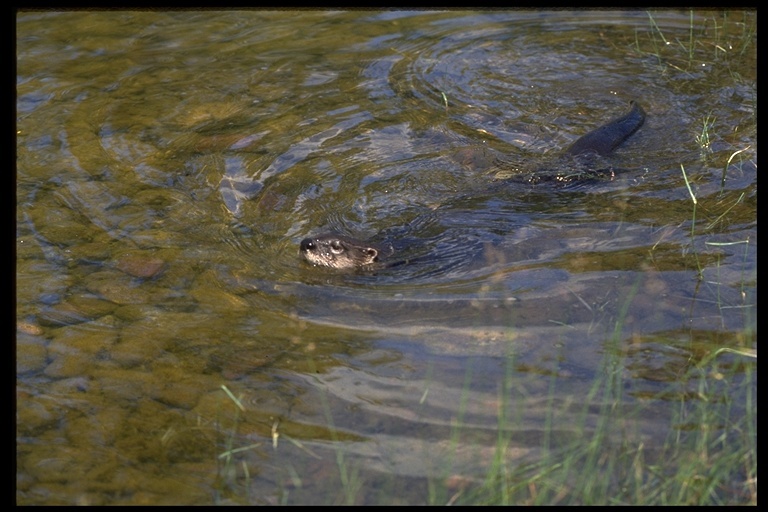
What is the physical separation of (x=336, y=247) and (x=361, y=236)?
19.7 inches

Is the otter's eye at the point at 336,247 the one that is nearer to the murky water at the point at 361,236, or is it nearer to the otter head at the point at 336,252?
the otter head at the point at 336,252

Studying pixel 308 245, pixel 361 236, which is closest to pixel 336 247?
pixel 308 245

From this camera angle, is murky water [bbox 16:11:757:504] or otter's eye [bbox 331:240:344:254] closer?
murky water [bbox 16:11:757:504]

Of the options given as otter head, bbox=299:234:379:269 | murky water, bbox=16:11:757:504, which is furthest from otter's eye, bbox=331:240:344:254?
murky water, bbox=16:11:757:504

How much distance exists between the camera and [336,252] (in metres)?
4.53

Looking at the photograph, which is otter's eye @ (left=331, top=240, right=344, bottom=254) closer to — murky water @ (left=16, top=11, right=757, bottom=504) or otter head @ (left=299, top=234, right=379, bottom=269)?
otter head @ (left=299, top=234, right=379, bottom=269)

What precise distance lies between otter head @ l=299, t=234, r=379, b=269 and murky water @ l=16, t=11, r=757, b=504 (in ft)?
0.25

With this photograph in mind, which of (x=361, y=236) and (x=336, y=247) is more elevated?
(x=336, y=247)

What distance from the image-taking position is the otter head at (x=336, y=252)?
4531 millimetres

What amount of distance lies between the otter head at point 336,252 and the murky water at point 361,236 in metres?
0.08

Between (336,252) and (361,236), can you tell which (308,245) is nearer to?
(336,252)

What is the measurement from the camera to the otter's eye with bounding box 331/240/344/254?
14.9ft

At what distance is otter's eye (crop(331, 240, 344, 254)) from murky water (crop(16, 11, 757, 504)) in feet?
0.41

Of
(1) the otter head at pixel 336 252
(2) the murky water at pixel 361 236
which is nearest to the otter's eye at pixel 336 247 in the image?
(1) the otter head at pixel 336 252
